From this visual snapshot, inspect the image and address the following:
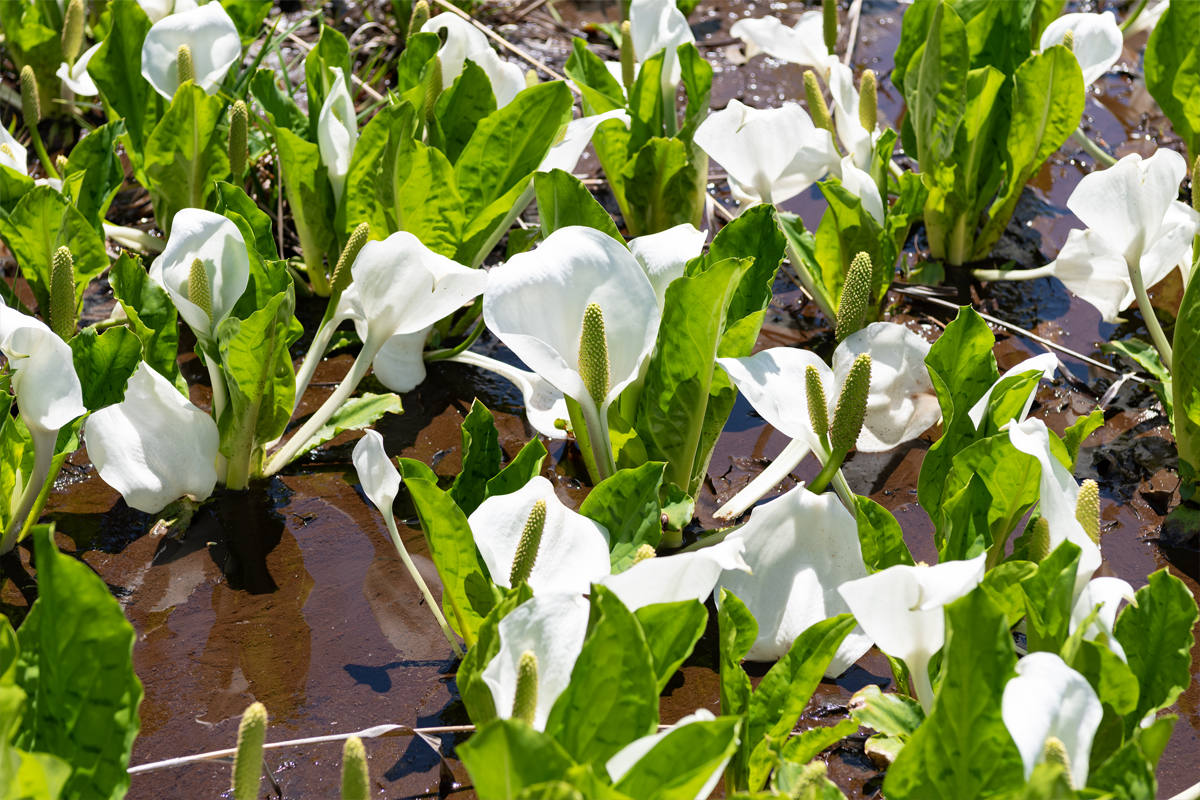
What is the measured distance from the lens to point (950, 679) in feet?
2.57

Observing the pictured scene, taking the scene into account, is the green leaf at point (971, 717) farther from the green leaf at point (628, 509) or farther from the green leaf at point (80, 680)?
the green leaf at point (80, 680)

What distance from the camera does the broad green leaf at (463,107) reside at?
1.55 m

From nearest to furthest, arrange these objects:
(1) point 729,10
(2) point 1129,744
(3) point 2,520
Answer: (2) point 1129,744 < (3) point 2,520 < (1) point 729,10

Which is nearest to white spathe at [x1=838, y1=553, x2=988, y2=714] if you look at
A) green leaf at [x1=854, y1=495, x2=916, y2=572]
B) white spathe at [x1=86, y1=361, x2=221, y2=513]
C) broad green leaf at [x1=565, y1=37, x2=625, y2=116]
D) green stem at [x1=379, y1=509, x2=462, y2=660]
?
green leaf at [x1=854, y1=495, x2=916, y2=572]

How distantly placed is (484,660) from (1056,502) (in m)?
0.48

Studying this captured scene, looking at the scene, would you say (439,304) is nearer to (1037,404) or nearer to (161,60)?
(161,60)

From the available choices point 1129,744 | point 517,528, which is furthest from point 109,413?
point 1129,744

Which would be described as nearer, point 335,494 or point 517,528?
point 517,528

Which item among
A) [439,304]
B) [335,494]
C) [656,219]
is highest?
[439,304]

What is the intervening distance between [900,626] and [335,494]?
2.36 feet

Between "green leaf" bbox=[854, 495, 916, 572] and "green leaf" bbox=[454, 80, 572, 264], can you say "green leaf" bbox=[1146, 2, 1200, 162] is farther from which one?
"green leaf" bbox=[854, 495, 916, 572]

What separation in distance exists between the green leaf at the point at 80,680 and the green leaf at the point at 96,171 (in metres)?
0.82

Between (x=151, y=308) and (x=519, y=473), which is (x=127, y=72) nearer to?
(x=151, y=308)

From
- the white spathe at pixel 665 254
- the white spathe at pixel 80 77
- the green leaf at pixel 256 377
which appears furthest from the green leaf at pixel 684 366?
the white spathe at pixel 80 77
